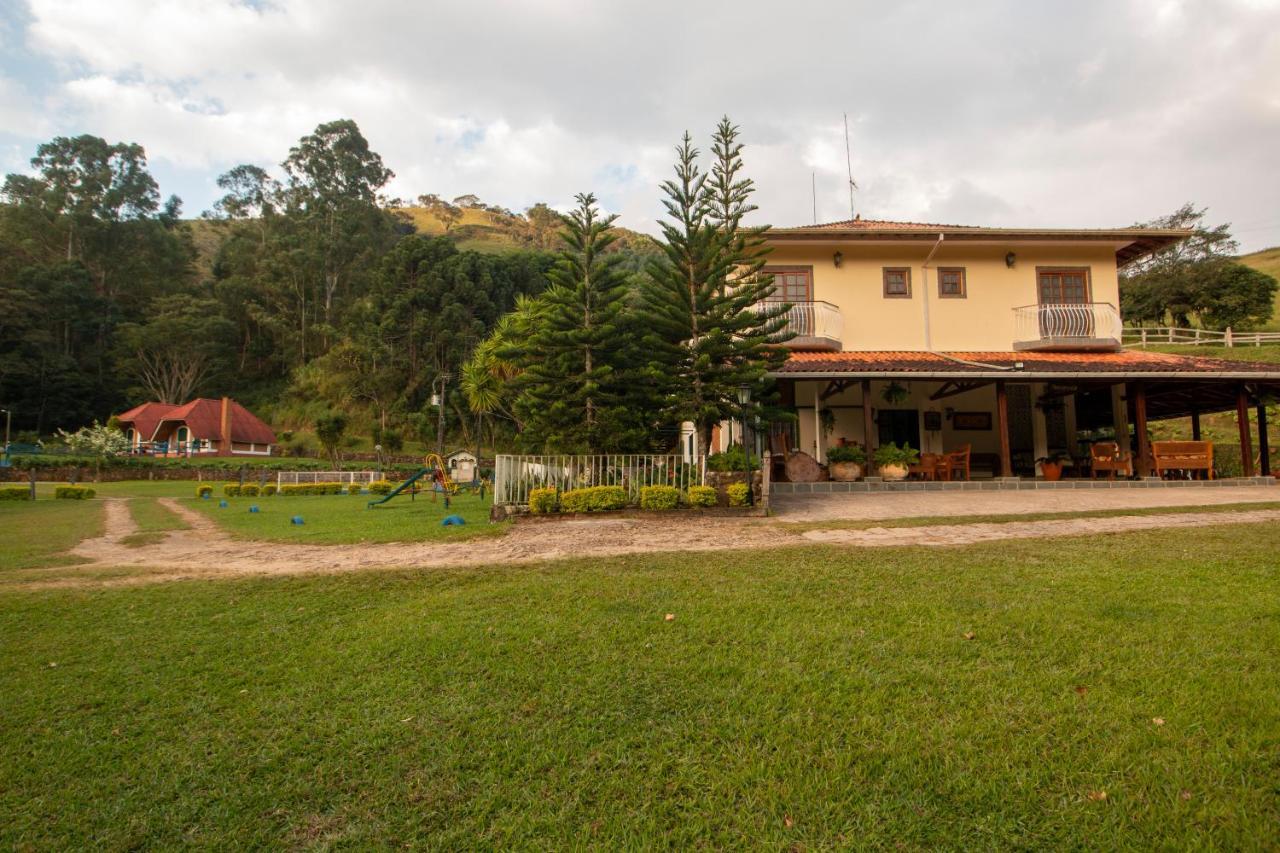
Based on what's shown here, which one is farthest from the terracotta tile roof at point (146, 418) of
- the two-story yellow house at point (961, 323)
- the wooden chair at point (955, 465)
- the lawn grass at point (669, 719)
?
the wooden chair at point (955, 465)

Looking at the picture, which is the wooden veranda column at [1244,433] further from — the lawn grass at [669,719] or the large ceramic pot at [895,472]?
the lawn grass at [669,719]

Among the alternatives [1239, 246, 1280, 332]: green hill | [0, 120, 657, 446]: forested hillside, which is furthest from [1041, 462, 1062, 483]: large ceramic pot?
[1239, 246, 1280, 332]: green hill

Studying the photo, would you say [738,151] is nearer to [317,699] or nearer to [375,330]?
[317,699]

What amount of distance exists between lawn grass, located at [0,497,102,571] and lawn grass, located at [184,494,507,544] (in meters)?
1.88

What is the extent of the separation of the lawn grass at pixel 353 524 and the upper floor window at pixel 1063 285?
44.5ft

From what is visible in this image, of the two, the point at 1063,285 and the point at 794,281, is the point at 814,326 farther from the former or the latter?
the point at 1063,285

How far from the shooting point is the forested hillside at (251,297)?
38375 millimetres

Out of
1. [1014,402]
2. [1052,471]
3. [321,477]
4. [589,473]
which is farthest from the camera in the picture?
[321,477]

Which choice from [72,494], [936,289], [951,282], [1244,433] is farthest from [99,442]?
[1244,433]

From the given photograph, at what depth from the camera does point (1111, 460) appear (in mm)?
12359

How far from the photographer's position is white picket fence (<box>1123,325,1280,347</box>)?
27812mm

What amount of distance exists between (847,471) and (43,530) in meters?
13.3

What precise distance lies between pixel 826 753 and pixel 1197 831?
1087 mm

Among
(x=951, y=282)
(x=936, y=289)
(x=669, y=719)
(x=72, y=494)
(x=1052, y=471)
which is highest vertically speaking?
(x=951, y=282)
